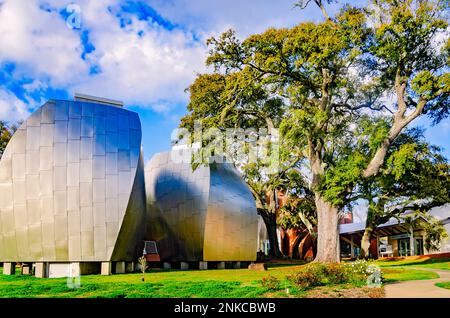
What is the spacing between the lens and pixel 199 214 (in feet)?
103

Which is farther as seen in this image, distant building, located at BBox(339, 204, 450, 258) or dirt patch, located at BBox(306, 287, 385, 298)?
distant building, located at BBox(339, 204, 450, 258)

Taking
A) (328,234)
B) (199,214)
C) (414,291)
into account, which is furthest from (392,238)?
(414,291)

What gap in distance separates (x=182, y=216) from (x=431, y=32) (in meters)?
19.3

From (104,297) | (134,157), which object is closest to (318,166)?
(134,157)

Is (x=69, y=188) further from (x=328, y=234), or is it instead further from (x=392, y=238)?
Result: (x=392, y=238)

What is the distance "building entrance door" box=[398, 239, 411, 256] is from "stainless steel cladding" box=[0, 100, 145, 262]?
41.1m

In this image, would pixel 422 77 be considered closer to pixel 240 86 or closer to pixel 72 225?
pixel 240 86

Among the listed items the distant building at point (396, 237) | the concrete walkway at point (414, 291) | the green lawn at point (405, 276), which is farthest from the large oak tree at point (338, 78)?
the distant building at point (396, 237)

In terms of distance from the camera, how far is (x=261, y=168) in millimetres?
41281

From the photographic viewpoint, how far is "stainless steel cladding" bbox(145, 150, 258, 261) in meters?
31.4

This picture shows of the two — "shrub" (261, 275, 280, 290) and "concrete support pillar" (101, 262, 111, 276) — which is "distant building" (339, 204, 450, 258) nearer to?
"concrete support pillar" (101, 262, 111, 276)

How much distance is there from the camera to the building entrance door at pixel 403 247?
5644cm

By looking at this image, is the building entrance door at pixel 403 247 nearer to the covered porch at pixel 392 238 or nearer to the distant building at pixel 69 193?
the covered porch at pixel 392 238

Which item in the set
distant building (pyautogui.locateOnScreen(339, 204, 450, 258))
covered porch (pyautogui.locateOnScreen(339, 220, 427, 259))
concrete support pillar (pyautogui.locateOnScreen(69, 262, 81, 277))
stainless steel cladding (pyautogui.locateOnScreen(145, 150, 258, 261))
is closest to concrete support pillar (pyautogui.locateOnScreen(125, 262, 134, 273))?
concrete support pillar (pyautogui.locateOnScreen(69, 262, 81, 277))
